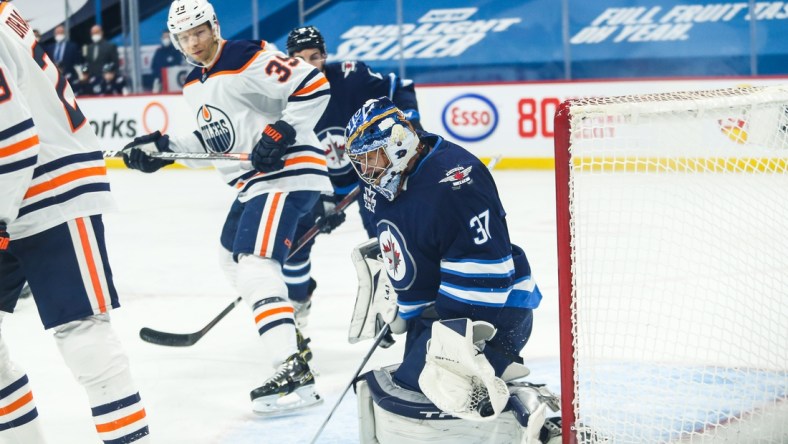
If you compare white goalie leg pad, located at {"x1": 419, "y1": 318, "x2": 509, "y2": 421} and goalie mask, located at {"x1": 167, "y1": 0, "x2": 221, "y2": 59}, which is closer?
white goalie leg pad, located at {"x1": 419, "y1": 318, "x2": 509, "y2": 421}

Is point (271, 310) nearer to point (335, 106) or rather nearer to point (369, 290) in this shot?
point (369, 290)

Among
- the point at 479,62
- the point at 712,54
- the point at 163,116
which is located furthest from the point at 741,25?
the point at 163,116

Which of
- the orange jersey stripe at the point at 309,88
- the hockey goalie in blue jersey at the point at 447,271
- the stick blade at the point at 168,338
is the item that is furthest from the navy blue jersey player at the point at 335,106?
the hockey goalie in blue jersey at the point at 447,271

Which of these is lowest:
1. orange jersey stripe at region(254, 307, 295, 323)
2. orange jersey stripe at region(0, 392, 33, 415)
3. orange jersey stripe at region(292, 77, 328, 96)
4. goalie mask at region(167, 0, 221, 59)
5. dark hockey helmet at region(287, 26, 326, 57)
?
orange jersey stripe at region(254, 307, 295, 323)

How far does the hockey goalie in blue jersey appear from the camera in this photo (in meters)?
1.92

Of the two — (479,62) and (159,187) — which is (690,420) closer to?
(159,187)

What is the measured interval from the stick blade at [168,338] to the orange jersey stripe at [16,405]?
1102mm

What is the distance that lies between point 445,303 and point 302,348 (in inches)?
39.9

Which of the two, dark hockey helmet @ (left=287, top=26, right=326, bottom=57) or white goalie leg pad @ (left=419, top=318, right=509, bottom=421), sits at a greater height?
dark hockey helmet @ (left=287, top=26, right=326, bottom=57)

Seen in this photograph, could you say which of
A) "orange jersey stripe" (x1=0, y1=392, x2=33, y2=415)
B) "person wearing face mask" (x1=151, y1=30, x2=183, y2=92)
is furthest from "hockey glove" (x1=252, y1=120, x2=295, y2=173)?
"person wearing face mask" (x1=151, y1=30, x2=183, y2=92)

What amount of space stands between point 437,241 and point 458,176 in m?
0.14

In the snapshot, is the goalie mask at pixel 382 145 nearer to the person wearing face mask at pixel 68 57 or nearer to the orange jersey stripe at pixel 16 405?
the orange jersey stripe at pixel 16 405

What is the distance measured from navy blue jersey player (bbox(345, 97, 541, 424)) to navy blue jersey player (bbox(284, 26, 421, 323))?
4.12ft

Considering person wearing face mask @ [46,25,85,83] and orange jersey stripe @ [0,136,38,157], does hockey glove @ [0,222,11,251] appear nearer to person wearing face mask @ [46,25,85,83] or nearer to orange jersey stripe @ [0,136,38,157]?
orange jersey stripe @ [0,136,38,157]
